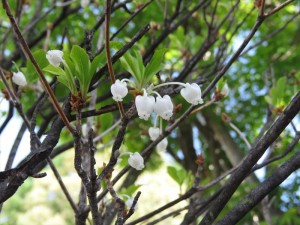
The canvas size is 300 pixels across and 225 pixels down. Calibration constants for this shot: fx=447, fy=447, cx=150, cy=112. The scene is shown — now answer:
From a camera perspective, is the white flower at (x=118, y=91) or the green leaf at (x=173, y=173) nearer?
the white flower at (x=118, y=91)

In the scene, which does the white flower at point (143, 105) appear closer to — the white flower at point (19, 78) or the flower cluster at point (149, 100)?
the flower cluster at point (149, 100)

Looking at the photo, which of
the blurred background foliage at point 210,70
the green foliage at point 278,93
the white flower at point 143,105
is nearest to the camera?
the white flower at point 143,105

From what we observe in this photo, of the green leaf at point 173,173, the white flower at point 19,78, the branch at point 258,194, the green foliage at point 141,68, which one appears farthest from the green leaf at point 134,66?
the green leaf at point 173,173

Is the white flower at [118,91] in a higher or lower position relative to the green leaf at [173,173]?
lower

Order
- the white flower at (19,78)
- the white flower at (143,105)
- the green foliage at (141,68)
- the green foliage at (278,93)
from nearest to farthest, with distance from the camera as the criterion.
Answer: the white flower at (143,105) → the green foliage at (141,68) → the white flower at (19,78) → the green foliage at (278,93)

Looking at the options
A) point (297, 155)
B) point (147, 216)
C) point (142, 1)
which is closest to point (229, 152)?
point (142, 1)

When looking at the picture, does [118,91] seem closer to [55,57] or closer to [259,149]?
[55,57]

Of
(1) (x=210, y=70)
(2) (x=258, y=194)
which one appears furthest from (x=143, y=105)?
(1) (x=210, y=70)

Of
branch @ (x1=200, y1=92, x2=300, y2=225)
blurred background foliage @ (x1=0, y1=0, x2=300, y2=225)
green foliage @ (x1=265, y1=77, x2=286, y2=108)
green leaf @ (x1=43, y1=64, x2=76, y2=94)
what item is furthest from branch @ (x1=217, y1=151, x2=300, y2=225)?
blurred background foliage @ (x1=0, y1=0, x2=300, y2=225)

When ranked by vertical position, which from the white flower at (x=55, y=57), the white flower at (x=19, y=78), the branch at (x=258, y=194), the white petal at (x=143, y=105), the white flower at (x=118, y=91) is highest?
the white flower at (x=19, y=78)
